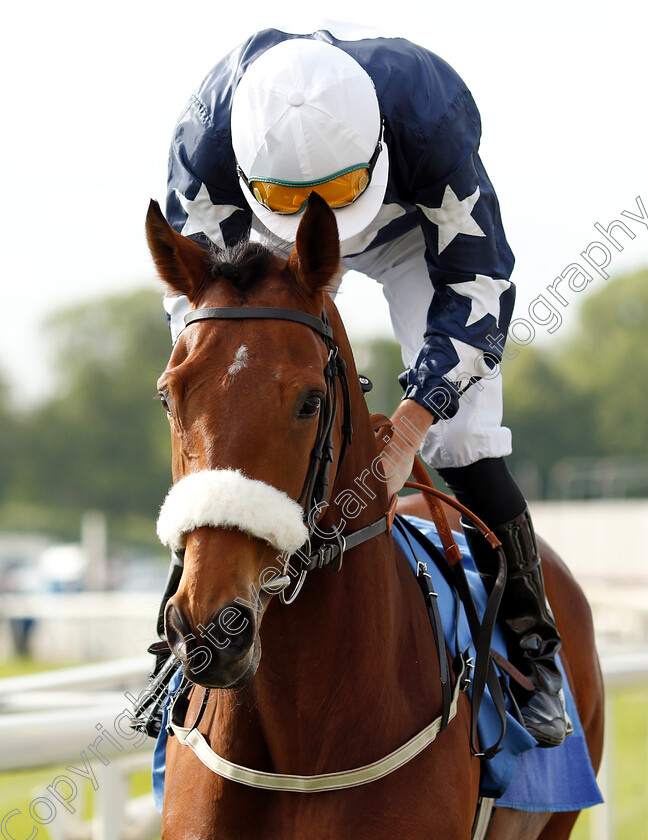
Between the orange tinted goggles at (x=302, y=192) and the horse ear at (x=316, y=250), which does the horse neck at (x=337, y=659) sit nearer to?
the horse ear at (x=316, y=250)

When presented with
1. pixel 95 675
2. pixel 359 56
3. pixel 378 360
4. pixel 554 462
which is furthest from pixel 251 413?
pixel 554 462

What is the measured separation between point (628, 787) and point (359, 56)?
23.0 ft

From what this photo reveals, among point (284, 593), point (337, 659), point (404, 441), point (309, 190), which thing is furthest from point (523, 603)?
point (309, 190)

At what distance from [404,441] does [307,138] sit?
2.77ft

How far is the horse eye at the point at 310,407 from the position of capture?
6.81 ft

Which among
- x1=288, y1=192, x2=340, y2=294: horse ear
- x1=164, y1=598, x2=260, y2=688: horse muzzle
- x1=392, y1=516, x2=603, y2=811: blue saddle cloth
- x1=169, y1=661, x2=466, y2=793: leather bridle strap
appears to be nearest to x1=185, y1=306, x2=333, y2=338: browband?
x1=288, y1=192, x2=340, y2=294: horse ear

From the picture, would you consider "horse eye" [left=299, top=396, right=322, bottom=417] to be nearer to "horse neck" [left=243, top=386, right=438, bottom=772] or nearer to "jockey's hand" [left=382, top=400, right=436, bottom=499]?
"horse neck" [left=243, top=386, right=438, bottom=772]

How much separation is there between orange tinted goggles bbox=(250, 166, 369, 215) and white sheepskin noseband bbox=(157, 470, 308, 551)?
3.15 ft

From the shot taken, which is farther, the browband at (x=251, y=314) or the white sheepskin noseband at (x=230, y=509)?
the browband at (x=251, y=314)

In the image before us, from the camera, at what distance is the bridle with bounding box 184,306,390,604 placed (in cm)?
213

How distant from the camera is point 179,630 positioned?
73.0 inches

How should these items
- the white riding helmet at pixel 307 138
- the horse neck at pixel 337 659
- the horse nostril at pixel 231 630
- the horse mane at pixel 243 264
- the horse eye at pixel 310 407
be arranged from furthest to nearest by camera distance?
the white riding helmet at pixel 307 138 → the horse neck at pixel 337 659 → the horse mane at pixel 243 264 → the horse eye at pixel 310 407 → the horse nostril at pixel 231 630

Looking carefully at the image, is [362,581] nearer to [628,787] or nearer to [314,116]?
[314,116]

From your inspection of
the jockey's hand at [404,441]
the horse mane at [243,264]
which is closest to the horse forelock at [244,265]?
the horse mane at [243,264]
